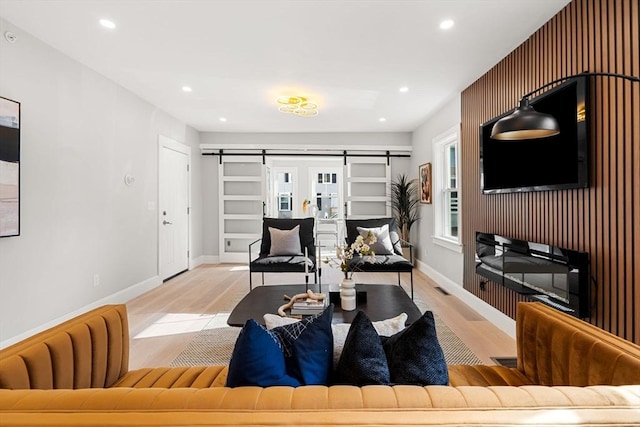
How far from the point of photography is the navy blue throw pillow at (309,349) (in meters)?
1.05

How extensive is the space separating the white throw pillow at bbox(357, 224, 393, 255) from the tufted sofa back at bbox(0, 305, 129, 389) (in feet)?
11.1

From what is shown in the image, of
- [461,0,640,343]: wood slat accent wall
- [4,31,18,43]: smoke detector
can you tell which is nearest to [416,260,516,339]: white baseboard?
[461,0,640,343]: wood slat accent wall

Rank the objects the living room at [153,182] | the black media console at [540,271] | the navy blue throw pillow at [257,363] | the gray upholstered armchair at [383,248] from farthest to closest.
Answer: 1. the gray upholstered armchair at [383,248]
2. the black media console at [540,271]
3. the living room at [153,182]
4. the navy blue throw pillow at [257,363]

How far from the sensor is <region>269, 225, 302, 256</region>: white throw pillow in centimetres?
449

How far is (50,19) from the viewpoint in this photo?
2.60 m

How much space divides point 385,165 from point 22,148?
17.4ft

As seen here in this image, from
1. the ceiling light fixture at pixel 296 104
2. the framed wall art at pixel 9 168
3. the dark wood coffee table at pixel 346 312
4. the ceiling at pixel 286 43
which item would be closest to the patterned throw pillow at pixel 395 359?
the dark wood coffee table at pixel 346 312

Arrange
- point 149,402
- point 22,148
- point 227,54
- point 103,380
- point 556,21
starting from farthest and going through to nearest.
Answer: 1. point 227,54
2. point 22,148
3. point 556,21
4. point 103,380
5. point 149,402

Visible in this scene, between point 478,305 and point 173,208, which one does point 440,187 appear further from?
point 173,208

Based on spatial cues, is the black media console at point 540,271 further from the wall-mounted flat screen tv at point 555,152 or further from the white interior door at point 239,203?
the white interior door at point 239,203

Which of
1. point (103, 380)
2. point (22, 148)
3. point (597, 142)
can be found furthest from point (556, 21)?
point (22, 148)

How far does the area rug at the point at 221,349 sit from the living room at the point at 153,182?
2.02 feet

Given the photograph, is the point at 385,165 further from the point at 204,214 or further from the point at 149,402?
the point at 149,402

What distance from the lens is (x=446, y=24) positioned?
8.70 ft
